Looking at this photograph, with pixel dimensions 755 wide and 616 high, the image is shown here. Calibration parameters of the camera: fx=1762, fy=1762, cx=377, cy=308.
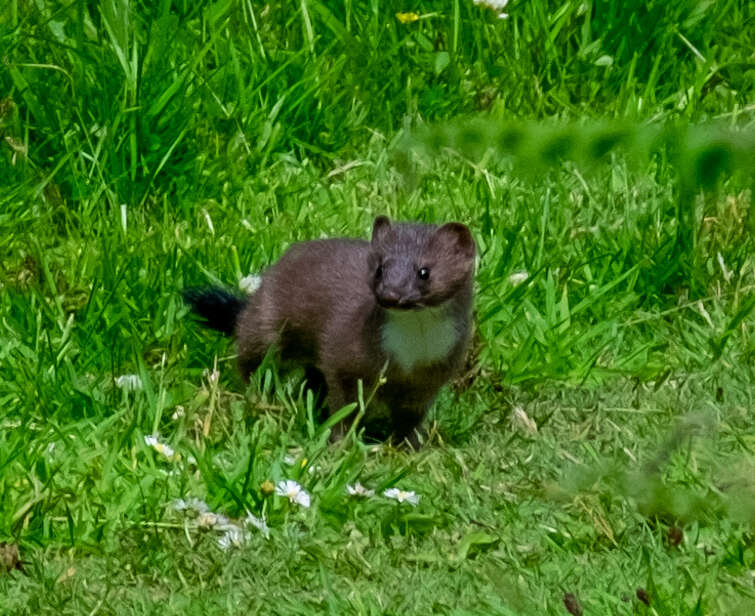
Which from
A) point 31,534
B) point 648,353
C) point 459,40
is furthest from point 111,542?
point 459,40

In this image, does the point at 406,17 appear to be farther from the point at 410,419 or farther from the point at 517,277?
the point at 410,419

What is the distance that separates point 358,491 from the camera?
166 inches

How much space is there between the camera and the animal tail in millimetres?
5227

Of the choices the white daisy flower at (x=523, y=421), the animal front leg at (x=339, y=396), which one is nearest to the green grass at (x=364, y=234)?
the white daisy flower at (x=523, y=421)

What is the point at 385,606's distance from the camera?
358 centimetres

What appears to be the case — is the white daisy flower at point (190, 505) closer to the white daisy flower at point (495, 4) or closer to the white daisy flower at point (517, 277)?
the white daisy flower at point (517, 277)

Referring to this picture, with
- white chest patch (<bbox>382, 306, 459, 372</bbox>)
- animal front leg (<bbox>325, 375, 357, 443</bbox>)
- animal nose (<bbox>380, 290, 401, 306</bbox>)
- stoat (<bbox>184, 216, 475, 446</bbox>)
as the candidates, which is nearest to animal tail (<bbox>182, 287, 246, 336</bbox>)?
stoat (<bbox>184, 216, 475, 446</bbox>)

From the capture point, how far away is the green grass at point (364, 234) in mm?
3721

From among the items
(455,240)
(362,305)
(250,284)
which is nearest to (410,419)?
(362,305)

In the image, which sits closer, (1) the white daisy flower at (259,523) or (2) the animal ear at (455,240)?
(1) the white daisy flower at (259,523)

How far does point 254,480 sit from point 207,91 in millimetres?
2478

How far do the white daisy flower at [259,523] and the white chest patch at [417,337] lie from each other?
0.98m

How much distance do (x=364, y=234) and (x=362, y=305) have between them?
2.89 ft

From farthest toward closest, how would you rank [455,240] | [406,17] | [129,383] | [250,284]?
[406,17] → [250,284] → [455,240] → [129,383]
